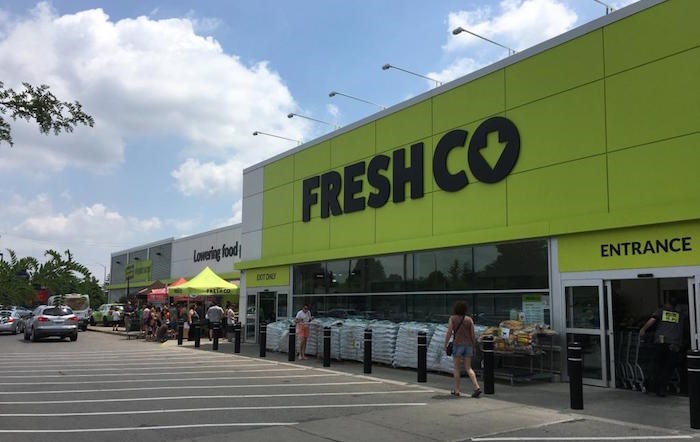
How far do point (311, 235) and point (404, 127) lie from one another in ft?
19.3

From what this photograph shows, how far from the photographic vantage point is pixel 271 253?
2455cm

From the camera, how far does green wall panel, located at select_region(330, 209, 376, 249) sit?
19172 mm

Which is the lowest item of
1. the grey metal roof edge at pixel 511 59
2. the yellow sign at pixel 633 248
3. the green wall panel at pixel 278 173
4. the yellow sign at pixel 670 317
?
the yellow sign at pixel 670 317

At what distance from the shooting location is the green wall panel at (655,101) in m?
11.1

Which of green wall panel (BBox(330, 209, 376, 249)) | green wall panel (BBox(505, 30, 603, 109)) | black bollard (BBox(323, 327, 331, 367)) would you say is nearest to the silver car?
green wall panel (BBox(330, 209, 376, 249))

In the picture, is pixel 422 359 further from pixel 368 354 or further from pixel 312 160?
pixel 312 160

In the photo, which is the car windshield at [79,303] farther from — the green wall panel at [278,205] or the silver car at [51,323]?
the green wall panel at [278,205]

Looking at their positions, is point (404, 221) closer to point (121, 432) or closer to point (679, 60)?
point (679, 60)

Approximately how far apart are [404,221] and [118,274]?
4965 centimetres

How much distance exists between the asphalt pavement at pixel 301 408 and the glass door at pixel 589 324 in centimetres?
52

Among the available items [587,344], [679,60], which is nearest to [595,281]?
[587,344]

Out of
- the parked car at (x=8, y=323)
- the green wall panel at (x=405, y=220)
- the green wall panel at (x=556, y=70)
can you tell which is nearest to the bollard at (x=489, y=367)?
the green wall panel at (x=405, y=220)

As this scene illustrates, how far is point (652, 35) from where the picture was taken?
1185cm

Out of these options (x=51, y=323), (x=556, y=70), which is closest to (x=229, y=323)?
(x=51, y=323)
